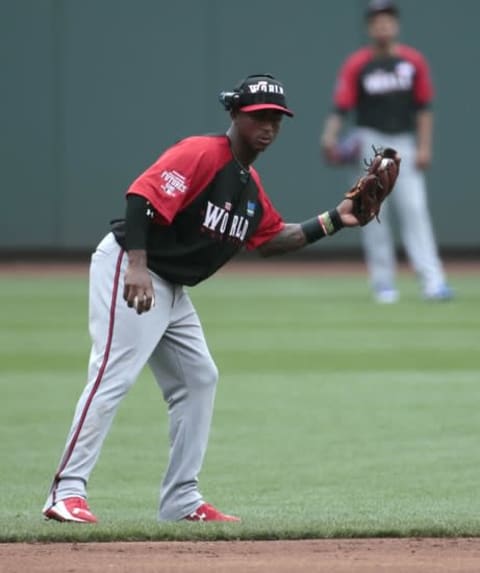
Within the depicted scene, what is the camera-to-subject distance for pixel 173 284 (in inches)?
243

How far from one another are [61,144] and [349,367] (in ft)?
31.5

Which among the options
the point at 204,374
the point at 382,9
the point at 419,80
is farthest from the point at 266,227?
the point at 419,80

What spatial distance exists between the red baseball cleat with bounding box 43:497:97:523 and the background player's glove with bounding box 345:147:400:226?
62.9 inches

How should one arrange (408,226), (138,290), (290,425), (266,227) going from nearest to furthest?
(138,290) < (266,227) < (290,425) < (408,226)

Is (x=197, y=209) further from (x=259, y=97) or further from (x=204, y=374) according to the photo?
(x=204, y=374)

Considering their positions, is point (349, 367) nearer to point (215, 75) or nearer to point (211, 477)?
point (211, 477)

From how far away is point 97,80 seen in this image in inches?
772

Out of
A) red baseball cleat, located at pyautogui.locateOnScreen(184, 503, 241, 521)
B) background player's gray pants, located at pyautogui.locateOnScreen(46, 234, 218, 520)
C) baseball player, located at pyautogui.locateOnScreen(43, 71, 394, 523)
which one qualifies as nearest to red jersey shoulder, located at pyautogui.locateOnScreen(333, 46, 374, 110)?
baseball player, located at pyautogui.locateOnScreen(43, 71, 394, 523)

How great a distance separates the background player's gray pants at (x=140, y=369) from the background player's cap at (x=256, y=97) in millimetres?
680

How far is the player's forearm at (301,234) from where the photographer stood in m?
6.57

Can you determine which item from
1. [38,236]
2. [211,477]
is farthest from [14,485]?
[38,236]

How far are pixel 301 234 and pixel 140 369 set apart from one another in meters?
0.94

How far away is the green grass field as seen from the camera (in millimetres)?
6230

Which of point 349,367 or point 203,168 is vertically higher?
point 203,168
